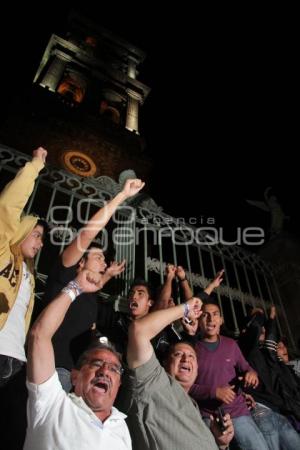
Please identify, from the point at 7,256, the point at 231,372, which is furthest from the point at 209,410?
the point at 7,256

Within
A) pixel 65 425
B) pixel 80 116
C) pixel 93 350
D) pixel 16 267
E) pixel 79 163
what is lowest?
pixel 65 425

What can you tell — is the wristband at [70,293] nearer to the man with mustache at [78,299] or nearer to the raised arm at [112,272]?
the man with mustache at [78,299]

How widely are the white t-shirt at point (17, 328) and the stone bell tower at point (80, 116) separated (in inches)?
434

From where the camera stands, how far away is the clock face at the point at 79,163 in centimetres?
1419

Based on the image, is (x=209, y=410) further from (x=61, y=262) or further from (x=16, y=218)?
(x=16, y=218)

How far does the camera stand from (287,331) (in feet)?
20.7

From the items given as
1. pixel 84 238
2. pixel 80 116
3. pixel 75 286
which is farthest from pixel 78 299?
pixel 80 116

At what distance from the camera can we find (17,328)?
2.79m

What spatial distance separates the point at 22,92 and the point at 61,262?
13929 mm

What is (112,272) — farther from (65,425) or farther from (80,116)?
(80,116)

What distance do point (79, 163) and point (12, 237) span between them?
1183 centimetres

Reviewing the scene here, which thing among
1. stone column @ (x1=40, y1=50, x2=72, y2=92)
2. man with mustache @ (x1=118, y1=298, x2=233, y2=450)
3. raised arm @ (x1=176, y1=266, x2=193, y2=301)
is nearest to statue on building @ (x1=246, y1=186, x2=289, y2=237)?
raised arm @ (x1=176, y1=266, x2=193, y2=301)

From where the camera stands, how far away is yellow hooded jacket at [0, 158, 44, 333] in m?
2.85

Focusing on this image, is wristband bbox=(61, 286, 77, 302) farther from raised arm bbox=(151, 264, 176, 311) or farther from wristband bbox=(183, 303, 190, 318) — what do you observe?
raised arm bbox=(151, 264, 176, 311)
